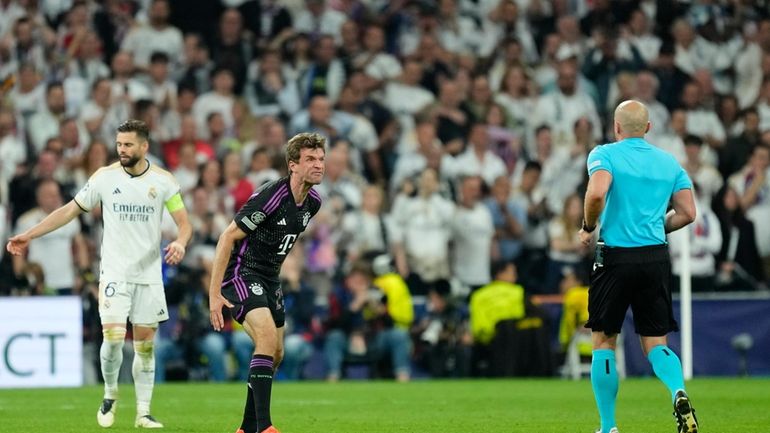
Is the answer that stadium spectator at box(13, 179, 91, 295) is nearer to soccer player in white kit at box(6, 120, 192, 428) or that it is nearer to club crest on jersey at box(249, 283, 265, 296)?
soccer player in white kit at box(6, 120, 192, 428)

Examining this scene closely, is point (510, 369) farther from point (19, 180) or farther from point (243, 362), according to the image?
point (19, 180)

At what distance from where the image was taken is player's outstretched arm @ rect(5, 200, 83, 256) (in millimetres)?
12430

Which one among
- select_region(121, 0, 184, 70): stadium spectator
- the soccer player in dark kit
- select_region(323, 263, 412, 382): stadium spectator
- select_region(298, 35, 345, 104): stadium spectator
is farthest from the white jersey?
select_region(298, 35, 345, 104): stadium spectator

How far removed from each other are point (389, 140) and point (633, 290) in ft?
41.0

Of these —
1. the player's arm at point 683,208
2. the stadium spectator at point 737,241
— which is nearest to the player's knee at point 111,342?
the player's arm at point 683,208

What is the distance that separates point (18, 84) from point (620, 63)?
378 inches

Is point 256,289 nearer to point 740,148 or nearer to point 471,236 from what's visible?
point 471,236

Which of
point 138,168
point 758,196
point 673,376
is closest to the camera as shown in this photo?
point 673,376

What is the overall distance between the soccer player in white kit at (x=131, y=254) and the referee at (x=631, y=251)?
12.7 ft

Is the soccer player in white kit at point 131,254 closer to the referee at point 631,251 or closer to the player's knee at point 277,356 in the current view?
the player's knee at point 277,356

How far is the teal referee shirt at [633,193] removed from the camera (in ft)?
34.4

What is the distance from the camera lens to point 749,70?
2528cm

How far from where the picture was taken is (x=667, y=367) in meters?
10.4

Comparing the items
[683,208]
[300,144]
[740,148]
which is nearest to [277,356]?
[300,144]
